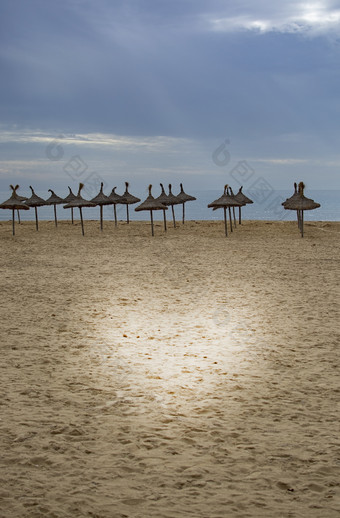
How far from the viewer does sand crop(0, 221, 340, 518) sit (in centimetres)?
350

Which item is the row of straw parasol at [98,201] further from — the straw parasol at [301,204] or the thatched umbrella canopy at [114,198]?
the straw parasol at [301,204]

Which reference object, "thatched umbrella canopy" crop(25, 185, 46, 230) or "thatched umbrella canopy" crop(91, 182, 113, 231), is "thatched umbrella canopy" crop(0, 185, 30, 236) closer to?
"thatched umbrella canopy" crop(25, 185, 46, 230)

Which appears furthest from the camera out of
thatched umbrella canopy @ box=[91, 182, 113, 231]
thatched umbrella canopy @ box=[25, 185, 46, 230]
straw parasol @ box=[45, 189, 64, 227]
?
straw parasol @ box=[45, 189, 64, 227]

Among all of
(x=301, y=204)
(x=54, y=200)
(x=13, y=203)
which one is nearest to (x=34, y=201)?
(x=54, y=200)

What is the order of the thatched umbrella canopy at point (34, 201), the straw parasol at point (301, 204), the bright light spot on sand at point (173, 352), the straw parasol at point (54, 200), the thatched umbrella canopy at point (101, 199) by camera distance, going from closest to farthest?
the bright light spot on sand at point (173, 352)
the straw parasol at point (301, 204)
the thatched umbrella canopy at point (101, 199)
the thatched umbrella canopy at point (34, 201)
the straw parasol at point (54, 200)

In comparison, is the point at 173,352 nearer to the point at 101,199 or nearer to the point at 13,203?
the point at 13,203

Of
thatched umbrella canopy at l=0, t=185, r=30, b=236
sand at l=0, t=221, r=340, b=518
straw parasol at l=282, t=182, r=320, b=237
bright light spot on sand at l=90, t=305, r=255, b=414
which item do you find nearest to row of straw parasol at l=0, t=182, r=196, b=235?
thatched umbrella canopy at l=0, t=185, r=30, b=236

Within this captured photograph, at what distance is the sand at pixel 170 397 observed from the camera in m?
3.50

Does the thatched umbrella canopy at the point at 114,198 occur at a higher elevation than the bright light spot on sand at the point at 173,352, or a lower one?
higher

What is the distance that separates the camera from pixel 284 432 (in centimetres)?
455

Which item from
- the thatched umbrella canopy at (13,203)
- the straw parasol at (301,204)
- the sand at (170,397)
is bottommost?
the sand at (170,397)

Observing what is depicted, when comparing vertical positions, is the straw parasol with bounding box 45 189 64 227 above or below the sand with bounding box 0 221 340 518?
above

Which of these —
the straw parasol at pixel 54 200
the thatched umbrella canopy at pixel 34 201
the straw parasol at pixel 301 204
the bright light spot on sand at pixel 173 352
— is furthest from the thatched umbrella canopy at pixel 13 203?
the bright light spot on sand at pixel 173 352

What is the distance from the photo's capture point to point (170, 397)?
211 inches
